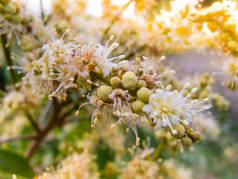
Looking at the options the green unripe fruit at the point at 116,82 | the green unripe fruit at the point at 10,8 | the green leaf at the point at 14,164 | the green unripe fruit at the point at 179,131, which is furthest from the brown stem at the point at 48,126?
the green unripe fruit at the point at 179,131

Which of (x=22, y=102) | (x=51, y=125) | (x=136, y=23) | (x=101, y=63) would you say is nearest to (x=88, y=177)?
(x=51, y=125)

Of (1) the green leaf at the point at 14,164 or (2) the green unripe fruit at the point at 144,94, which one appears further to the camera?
(1) the green leaf at the point at 14,164

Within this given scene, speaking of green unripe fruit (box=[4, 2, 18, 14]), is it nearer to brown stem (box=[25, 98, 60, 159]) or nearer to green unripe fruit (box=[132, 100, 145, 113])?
brown stem (box=[25, 98, 60, 159])

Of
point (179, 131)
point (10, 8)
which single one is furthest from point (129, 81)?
point (10, 8)

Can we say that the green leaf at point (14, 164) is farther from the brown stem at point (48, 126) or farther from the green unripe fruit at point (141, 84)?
the green unripe fruit at point (141, 84)

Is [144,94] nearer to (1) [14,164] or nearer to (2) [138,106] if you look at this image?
(2) [138,106]

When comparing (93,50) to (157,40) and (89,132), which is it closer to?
(157,40)

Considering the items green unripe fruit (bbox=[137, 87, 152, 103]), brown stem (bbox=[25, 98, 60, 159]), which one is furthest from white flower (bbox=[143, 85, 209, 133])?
brown stem (bbox=[25, 98, 60, 159])
